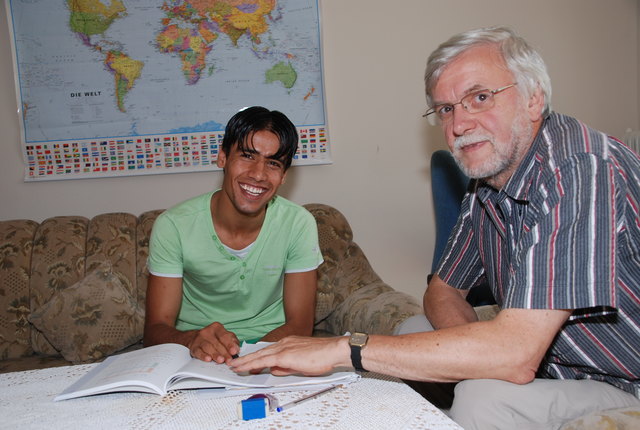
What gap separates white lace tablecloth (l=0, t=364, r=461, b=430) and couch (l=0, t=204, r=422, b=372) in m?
0.90

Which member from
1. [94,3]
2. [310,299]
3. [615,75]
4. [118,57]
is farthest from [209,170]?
[615,75]

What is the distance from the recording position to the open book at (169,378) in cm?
97

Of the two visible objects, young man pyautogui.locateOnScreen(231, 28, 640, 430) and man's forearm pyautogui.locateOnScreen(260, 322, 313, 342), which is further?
man's forearm pyautogui.locateOnScreen(260, 322, 313, 342)

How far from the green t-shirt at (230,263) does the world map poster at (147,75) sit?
96 cm

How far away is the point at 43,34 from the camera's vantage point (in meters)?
2.57

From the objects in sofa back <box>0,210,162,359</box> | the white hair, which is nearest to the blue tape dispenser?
the white hair

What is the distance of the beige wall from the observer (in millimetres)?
2646

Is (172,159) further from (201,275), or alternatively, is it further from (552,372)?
(552,372)

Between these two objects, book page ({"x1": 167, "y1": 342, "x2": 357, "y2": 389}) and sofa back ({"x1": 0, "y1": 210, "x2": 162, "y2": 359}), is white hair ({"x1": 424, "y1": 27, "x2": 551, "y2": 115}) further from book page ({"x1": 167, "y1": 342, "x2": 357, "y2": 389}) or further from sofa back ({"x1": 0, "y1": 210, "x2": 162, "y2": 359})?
sofa back ({"x1": 0, "y1": 210, "x2": 162, "y2": 359})

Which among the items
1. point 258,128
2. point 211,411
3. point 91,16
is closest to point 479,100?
point 258,128

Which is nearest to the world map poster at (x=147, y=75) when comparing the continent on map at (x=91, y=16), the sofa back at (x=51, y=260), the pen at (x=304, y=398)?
the continent on map at (x=91, y=16)

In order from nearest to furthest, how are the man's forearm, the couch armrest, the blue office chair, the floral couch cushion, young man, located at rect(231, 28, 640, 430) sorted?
young man, located at rect(231, 28, 640, 430), the man's forearm, the couch armrest, the floral couch cushion, the blue office chair

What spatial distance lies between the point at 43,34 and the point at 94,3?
0.28 metres

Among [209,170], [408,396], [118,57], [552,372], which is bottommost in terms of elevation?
[552,372]
